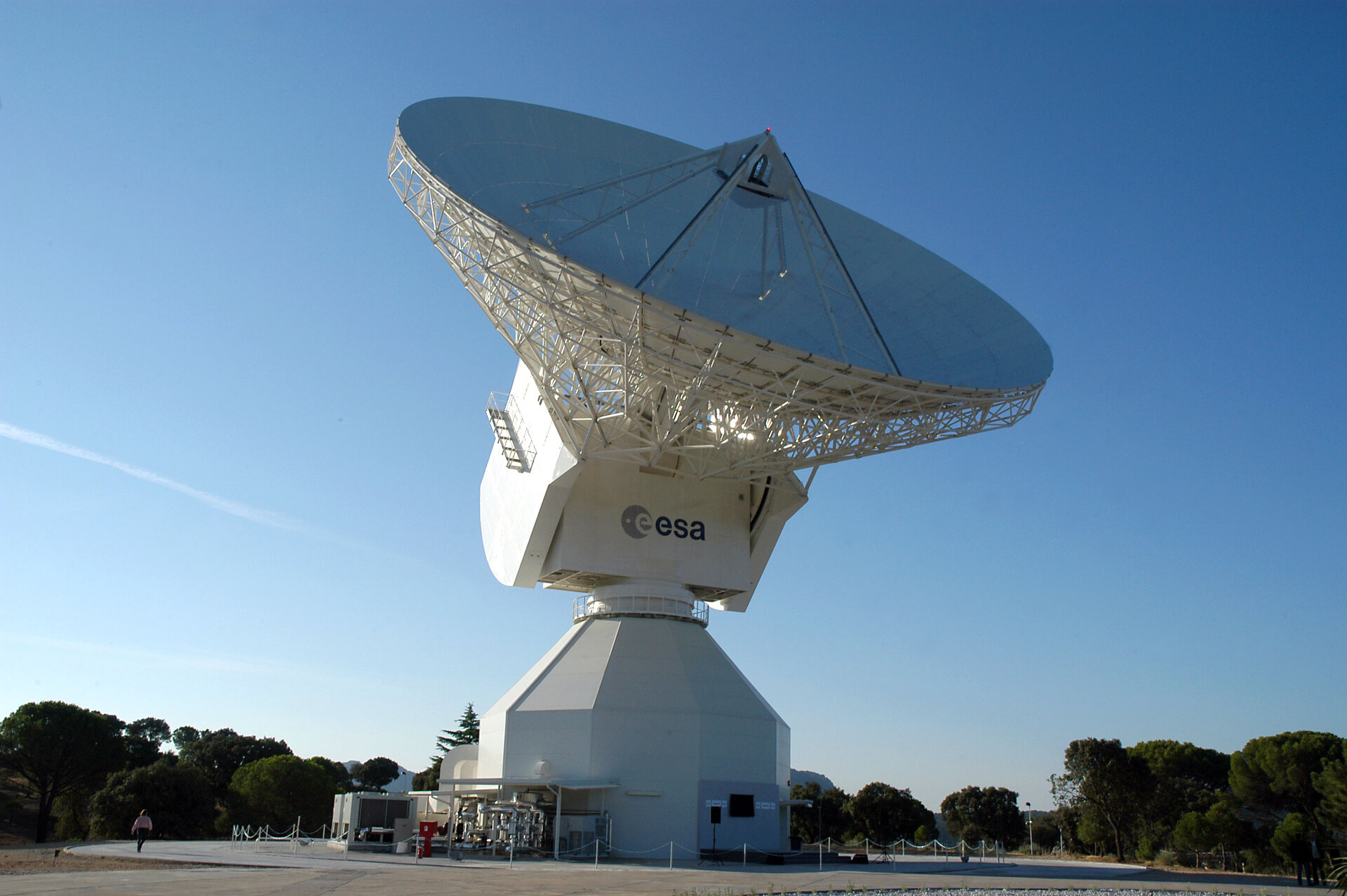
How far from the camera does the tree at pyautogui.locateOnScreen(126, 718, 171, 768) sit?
182 ft

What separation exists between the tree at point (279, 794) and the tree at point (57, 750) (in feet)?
19.0

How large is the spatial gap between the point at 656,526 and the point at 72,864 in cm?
1573

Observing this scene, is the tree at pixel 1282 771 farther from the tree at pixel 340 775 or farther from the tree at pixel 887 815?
the tree at pixel 340 775

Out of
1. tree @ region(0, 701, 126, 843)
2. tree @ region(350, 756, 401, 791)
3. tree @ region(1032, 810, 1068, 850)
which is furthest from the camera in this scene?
tree @ region(350, 756, 401, 791)

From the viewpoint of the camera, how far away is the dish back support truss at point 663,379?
19812 mm

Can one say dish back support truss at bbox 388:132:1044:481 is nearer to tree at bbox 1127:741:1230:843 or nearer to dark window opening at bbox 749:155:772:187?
dark window opening at bbox 749:155:772:187

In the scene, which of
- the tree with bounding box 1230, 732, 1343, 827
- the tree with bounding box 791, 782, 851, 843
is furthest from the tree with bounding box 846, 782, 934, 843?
the tree with bounding box 1230, 732, 1343, 827

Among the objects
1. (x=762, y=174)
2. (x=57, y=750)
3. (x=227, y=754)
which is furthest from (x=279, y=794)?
(x=762, y=174)

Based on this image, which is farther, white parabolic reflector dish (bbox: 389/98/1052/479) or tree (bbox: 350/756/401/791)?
tree (bbox: 350/756/401/791)

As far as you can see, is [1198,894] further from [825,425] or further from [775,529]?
[775,529]

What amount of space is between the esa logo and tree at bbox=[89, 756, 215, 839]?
2785 centimetres

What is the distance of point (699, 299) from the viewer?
73.4ft

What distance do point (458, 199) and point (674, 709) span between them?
14207mm

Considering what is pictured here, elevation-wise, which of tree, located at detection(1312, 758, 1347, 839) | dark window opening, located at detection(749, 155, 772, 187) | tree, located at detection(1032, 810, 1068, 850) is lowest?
tree, located at detection(1032, 810, 1068, 850)
